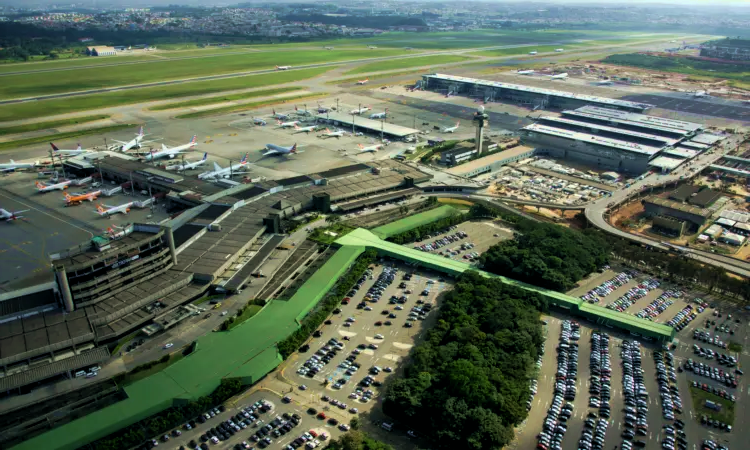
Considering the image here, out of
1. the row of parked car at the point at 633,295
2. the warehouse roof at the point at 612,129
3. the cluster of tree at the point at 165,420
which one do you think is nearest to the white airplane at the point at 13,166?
the cluster of tree at the point at 165,420

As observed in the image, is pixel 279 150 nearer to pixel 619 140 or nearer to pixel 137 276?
pixel 137 276

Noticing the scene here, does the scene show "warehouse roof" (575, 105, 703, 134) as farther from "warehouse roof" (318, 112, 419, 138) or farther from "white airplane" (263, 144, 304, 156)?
"white airplane" (263, 144, 304, 156)

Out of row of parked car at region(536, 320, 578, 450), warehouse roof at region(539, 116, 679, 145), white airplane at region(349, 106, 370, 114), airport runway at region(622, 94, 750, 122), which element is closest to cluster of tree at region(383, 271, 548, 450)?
row of parked car at region(536, 320, 578, 450)

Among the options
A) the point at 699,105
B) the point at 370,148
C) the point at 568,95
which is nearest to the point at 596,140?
the point at 370,148

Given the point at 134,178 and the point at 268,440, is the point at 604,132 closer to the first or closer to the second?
the point at 134,178

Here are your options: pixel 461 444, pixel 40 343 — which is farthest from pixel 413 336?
pixel 40 343

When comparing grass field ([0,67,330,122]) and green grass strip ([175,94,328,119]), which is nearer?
green grass strip ([175,94,328,119])
